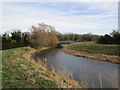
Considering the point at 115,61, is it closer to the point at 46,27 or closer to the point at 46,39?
the point at 46,39

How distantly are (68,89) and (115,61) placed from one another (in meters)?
8.37

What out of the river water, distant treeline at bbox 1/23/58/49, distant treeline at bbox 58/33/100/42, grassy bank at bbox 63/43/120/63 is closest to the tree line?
grassy bank at bbox 63/43/120/63

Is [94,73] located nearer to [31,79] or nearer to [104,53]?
[31,79]

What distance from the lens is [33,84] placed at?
15.9 feet

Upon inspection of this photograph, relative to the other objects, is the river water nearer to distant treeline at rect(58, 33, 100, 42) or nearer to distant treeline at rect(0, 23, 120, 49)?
distant treeline at rect(0, 23, 120, 49)

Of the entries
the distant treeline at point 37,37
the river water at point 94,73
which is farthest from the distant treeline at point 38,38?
the river water at point 94,73

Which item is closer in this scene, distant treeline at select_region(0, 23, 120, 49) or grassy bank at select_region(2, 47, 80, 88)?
grassy bank at select_region(2, 47, 80, 88)

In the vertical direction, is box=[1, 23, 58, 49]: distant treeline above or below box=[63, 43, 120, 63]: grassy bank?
above

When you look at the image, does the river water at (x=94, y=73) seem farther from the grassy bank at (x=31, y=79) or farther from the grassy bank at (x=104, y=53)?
the grassy bank at (x=104, y=53)

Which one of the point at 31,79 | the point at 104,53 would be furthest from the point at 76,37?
the point at 31,79

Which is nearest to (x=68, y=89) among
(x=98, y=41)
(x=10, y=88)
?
(x=10, y=88)

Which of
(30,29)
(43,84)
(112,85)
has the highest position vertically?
(30,29)

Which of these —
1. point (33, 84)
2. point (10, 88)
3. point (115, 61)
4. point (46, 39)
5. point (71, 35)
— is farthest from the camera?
point (71, 35)

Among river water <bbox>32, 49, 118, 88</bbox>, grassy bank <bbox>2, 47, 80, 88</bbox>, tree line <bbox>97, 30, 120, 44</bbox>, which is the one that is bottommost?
river water <bbox>32, 49, 118, 88</bbox>
